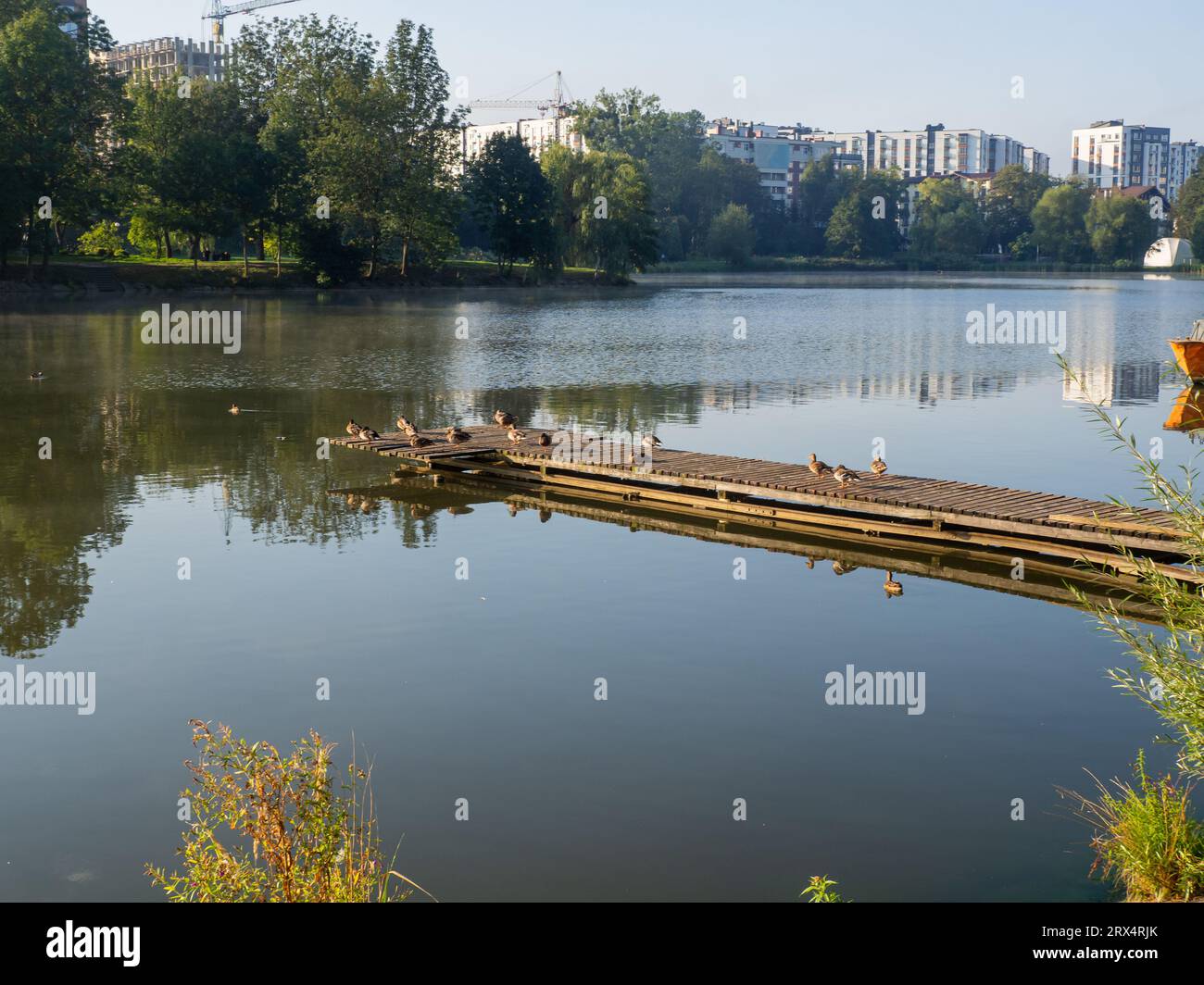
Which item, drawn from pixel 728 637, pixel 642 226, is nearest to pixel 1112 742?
pixel 728 637

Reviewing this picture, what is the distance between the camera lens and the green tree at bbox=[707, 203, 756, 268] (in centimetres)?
13912

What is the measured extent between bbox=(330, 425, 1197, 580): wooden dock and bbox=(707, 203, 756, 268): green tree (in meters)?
118

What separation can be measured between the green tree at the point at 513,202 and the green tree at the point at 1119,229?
7880 cm

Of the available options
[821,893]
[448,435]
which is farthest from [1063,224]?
[821,893]

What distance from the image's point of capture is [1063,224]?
5920 inches

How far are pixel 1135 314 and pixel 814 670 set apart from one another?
6098 cm

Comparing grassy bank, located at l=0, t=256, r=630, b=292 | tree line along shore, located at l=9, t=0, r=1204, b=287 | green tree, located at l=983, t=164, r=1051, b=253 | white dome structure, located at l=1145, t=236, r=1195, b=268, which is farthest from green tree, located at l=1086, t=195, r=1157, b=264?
grassy bank, located at l=0, t=256, r=630, b=292

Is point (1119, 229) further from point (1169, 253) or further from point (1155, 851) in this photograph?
point (1155, 851)

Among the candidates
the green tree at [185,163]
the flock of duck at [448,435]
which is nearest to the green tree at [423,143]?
the green tree at [185,163]

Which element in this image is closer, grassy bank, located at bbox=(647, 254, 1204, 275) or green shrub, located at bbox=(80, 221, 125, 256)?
green shrub, located at bbox=(80, 221, 125, 256)

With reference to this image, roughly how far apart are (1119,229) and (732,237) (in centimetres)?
4461

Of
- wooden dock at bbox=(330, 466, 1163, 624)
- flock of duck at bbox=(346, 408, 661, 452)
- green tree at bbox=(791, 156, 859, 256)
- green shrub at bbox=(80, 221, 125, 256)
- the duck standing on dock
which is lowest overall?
wooden dock at bbox=(330, 466, 1163, 624)

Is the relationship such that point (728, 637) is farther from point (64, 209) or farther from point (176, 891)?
point (64, 209)

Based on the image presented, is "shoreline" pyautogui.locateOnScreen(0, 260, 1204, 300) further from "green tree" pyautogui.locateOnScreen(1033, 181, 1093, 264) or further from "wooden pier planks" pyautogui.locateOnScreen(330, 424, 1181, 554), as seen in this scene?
"wooden pier planks" pyautogui.locateOnScreen(330, 424, 1181, 554)
